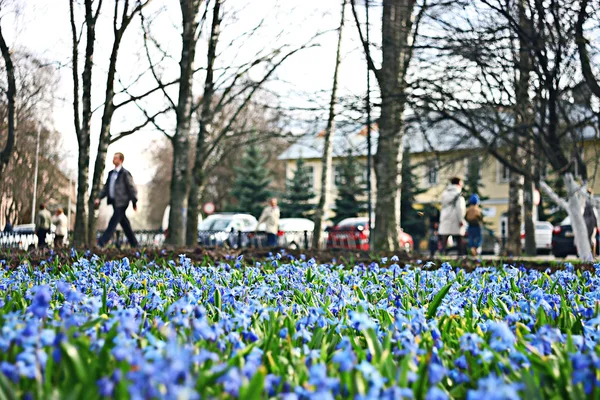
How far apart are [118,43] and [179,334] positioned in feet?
48.1

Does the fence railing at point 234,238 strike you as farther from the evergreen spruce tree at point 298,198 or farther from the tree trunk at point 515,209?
the evergreen spruce tree at point 298,198

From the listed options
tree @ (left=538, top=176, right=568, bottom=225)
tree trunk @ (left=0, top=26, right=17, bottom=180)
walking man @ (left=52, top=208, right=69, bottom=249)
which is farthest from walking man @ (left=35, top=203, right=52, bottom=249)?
tree @ (left=538, top=176, right=568, bottom=225)

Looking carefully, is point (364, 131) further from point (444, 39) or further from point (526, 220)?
point (526, 220)

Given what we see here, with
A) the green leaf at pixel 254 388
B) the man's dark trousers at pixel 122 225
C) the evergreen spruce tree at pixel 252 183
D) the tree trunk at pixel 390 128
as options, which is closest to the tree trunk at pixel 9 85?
the man's dark trousers at pixel 122 225

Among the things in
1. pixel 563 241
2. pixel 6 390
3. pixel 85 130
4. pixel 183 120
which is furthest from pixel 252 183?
pixel 6 390

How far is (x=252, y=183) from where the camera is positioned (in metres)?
50.3

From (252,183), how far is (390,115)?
3787cm

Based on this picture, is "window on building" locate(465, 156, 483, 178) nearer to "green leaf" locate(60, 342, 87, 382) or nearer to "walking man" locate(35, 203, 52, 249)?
"green leaf" locate(60, 342, 87, 382)

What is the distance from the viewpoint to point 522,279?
626 centimetres

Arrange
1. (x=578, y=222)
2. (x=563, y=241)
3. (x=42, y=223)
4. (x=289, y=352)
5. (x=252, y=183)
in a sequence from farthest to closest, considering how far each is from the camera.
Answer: (x=252, y=183) < (x=42, y=223) < (x=563, y=241) < (x=578, y=222) < (x=289, y=352)

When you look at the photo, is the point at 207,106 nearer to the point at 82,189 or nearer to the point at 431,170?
the point at 82,189

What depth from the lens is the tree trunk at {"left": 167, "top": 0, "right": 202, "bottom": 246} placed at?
46.9ft

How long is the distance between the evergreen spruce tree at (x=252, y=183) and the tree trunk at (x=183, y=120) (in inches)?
1393

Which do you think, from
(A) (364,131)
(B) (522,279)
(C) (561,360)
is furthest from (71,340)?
(A) (364,131)
